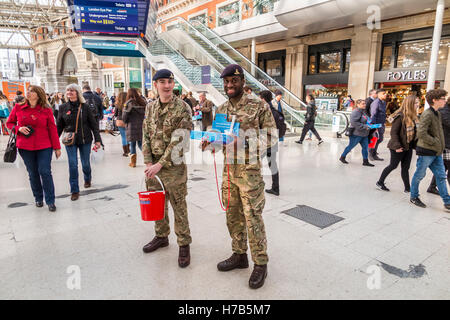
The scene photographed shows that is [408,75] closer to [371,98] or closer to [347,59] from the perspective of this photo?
[347,59]

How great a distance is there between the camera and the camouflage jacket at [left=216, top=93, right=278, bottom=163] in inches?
95.6

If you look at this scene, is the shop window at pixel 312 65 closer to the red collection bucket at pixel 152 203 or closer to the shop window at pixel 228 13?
the shop window at pixel 228 13

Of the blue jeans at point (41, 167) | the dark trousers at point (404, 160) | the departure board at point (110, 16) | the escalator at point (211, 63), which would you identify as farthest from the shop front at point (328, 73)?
the blue jeans at point (41, 167)

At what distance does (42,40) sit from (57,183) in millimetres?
49759

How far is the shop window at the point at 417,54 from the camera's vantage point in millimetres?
12773

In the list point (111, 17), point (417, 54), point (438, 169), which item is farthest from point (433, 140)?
point (111, 17)

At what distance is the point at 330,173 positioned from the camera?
6.38m

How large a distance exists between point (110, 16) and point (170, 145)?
1400 cm

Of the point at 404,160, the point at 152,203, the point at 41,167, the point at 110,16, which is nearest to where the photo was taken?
the point at 152,203

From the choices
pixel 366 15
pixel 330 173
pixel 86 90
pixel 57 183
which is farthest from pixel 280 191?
pixel 366 15

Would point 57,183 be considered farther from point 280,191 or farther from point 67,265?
point 280,191

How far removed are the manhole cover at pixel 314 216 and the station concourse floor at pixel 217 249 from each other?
11 cm

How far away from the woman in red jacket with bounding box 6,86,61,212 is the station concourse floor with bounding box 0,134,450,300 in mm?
420

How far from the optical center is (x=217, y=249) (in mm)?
3156
